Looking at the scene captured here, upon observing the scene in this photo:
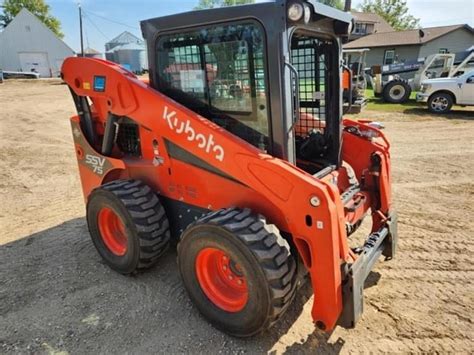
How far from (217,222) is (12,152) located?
25.9 ft

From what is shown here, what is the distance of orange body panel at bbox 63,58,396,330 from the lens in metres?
2.38

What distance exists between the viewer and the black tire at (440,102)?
44.0ft

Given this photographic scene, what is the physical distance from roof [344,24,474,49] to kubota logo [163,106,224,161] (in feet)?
99.1

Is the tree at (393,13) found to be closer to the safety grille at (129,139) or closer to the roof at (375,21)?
the roof at (375,21)

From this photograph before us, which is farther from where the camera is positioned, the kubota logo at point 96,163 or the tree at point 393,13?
the tree at point 393,13

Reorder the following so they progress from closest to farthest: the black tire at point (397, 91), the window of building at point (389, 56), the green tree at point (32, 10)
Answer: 1. the black tire at point (397, 91)
2. the window of building at point (389, 56)
3. the green tree at point (32, 10)

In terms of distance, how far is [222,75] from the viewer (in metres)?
2.81

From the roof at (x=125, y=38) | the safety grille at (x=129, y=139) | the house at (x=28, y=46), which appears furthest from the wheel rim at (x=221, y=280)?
the roof at (x=125, y=38)

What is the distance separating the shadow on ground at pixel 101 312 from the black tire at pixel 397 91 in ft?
50.6

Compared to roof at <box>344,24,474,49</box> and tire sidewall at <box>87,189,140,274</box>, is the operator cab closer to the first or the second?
tire sidewall at <box>87,189,140,274</box>

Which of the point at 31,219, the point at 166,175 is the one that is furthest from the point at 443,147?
the point at 31,219

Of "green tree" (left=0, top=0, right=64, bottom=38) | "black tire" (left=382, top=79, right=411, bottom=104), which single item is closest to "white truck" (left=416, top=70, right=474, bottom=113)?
"black tire" (left=382, top=79, right=411, bottom=104)

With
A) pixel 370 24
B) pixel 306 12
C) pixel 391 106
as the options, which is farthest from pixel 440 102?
pixel 370 24

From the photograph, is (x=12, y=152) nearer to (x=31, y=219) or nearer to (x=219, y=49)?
(x=31, y=219)
